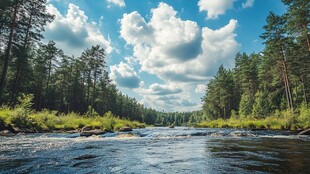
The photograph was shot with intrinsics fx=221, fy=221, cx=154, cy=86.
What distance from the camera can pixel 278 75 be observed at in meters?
44.4

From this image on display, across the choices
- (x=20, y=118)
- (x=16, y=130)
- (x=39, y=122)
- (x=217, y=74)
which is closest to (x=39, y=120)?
(x=39, y=122)

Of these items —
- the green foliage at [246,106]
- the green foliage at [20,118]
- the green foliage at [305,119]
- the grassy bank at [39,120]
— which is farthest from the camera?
the green foliage at [246,106]

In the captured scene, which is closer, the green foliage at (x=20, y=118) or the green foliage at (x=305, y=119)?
the green foliage at (x=20, y=118)

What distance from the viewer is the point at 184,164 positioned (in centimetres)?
609

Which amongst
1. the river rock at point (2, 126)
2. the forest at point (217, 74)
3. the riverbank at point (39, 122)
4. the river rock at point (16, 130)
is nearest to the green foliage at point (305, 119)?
the forest at point (217, 74)

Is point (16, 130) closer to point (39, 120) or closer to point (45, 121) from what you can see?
point (39, 120)

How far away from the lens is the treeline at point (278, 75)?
94.1 feet

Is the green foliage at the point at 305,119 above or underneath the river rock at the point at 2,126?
above

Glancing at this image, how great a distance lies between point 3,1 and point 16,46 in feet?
14.8

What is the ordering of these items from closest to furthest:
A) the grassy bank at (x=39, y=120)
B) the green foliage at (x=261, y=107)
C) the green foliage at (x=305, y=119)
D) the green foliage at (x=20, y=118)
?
1. the grassy bank at (x=39, y=120)
2. the green foliage at (x=20, y=118)
3. the green foliage at (x=305, y=119)
4. the green foliage at (x=261, y=107)

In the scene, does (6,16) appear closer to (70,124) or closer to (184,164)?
(70,124)

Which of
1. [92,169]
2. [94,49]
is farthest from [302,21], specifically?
[94,49]

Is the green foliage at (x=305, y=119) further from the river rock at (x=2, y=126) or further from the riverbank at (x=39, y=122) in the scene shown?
the river rock at (x=2, y=126)

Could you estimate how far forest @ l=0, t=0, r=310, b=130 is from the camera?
2434 cm
